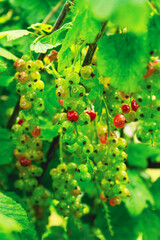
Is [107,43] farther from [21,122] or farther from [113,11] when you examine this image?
[21,122]

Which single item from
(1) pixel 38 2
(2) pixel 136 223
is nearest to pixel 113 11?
(1) pixel 38 2

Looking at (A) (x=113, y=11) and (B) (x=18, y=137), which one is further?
(B) (x=18, y=137)

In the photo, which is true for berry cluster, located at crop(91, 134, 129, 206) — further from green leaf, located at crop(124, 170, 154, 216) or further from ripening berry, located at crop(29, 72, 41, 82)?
green leaf, located at crop(124, 170, 154, 216)

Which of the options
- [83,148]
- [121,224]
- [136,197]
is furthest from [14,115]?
[121,224]

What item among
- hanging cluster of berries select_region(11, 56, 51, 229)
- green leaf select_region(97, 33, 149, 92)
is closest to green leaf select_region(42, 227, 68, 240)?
hanging cluster of berries select_region(11, 56, 51, 229)

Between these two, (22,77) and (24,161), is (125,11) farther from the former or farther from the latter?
(24,161)

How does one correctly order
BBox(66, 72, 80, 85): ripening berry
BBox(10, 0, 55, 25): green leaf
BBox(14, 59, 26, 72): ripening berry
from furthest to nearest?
BBox(10, 0, 55, 25): green leaf → BBox(14, 59, 26, 72): ripening berry → BBox(66, 72, 80, 85): ripening berry
